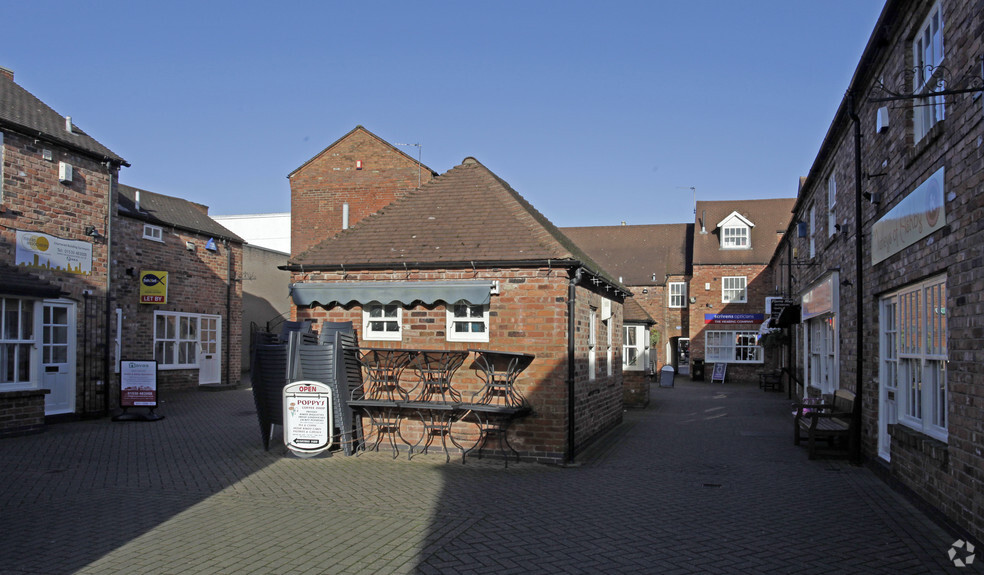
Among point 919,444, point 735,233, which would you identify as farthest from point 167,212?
point 735,233

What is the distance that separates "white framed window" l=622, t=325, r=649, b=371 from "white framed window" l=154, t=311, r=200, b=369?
496 inches

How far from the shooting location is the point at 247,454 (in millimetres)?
11398

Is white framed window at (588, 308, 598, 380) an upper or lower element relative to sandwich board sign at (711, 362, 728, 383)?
upper

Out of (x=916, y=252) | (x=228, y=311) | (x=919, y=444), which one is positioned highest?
(x=916, y=252)

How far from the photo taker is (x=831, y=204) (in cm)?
1423

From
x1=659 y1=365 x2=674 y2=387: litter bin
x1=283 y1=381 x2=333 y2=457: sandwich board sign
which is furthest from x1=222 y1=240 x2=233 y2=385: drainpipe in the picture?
x1=659 y1=365 x2=674 y2=387: litter bin

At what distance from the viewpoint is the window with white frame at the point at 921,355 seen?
7539 millimetres

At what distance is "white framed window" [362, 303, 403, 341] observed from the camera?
11.7 metres

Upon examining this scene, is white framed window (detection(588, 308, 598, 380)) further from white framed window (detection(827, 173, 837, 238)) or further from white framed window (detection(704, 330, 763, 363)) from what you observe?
white framed window (detection(704, 330, 763, 363))

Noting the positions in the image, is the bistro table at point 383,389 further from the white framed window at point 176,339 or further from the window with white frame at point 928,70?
the white framed window at point 176,339

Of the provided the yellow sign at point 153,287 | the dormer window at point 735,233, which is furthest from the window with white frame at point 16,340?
the dormer window at point 735,233

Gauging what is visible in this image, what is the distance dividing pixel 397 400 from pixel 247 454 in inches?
96.2

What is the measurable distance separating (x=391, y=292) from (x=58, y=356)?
823 cm

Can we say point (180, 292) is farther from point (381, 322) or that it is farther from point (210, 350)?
point (381, 322)
